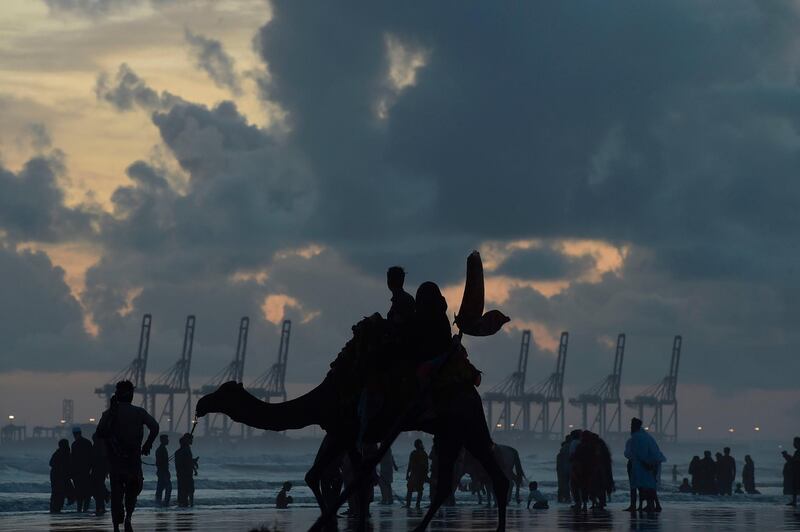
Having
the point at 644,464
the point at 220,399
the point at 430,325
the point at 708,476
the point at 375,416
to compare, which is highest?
the point at 708,476

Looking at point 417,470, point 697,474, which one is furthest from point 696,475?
point 417,470

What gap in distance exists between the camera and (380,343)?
14.5 metres

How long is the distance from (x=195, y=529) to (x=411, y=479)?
1285 centimetres

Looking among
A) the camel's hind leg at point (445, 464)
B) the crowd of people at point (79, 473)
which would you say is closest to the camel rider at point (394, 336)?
the camel's hind leg at point (445, 464)

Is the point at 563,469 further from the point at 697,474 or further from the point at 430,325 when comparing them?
the point at 430,325

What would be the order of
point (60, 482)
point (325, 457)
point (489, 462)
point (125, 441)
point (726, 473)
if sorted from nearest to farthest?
point (489, 462), point (325, 457), point (125, 441), point (60, 482), point (726, 473)

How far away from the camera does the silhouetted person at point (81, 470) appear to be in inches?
1233

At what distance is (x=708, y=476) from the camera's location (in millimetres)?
48844

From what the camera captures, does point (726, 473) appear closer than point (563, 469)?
No

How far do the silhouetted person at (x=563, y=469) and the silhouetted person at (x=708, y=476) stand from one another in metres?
10.0

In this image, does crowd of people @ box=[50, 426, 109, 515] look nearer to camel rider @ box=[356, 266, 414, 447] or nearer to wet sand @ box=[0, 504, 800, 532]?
wet sand @ box=[0, 504, 800, 532]

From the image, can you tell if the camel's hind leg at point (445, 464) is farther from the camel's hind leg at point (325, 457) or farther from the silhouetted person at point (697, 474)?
the silhouetted person at point (697, 474)

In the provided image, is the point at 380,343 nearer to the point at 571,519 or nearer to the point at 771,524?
the point at 771,524

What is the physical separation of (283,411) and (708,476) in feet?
117
